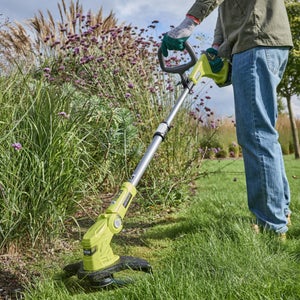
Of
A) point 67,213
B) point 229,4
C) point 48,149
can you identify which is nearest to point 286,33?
point 229,4

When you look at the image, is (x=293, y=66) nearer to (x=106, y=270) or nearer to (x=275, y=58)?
(x=275, y=58)

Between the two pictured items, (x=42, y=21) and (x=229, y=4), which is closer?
(x=229, y=4)

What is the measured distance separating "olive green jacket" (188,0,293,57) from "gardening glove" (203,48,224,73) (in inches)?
6.6

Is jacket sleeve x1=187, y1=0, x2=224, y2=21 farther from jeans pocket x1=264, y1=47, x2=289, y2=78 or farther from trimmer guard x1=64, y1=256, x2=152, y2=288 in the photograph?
trimmer guard x1=64, y1=256, x2=152, y2=288

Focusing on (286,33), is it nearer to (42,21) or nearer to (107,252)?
(107,252)

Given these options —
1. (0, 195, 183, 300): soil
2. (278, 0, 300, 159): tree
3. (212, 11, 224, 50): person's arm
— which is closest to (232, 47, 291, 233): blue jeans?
(212, 11, 224, 50): person's arm

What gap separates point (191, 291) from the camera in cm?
181

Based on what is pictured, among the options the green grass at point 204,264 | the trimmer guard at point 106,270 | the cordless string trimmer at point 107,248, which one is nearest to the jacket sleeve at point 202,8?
the cordless string trimmer at point 107,248

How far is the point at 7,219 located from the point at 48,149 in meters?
0.48

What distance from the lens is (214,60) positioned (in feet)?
9.46

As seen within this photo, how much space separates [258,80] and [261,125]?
10.0 inches

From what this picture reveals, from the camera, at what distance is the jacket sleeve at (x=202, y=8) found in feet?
8.13

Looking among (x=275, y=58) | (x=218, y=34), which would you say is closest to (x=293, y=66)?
(x=218, y=34)

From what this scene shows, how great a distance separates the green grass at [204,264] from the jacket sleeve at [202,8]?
1207 mm
